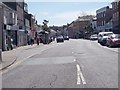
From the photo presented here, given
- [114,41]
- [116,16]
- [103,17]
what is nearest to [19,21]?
[114,41]

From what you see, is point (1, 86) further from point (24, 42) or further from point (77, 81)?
point (24, 42)

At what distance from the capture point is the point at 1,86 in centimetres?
1298

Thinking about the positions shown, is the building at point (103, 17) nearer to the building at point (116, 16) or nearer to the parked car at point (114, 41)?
the building at point (116, 16)

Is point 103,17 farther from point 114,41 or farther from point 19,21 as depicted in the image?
point 114,41

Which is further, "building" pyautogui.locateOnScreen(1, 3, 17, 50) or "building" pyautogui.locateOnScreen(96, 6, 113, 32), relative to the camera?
"building" pyautogui.locateOnScreen(96, 6, 113, 32)

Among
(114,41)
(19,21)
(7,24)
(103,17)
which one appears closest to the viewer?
(114,41)

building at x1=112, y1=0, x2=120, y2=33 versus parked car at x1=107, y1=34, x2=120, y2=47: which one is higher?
building at x1=112, y1=0, x2=120, y2=33

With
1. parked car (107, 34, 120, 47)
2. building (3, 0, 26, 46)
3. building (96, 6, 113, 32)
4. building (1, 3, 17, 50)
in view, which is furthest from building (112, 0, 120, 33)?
parked car (107, 34, 120, 47)

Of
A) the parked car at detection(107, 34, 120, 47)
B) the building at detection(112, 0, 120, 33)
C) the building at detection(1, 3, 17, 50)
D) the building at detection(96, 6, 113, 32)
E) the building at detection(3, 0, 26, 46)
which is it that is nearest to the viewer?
the parked car at detection(107, 34, 120, 47)

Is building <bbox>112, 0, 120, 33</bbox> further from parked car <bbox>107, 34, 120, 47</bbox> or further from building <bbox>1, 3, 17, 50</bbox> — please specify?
parked car <bbox>107, 34, 120, 47</bbox>

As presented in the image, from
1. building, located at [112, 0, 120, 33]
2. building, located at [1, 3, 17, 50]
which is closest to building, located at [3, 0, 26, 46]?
building, located at [1, 3, 17, 50]

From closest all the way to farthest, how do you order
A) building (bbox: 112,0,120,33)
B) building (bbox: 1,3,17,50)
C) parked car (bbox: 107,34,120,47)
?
parked car (bbox: 107,34,120,47) < building (bbox: 1,3,17,50) < building (bbox: 112,0,120,33)

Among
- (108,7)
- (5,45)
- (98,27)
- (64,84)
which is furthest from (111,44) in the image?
(98,27)

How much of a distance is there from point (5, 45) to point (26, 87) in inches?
1306
